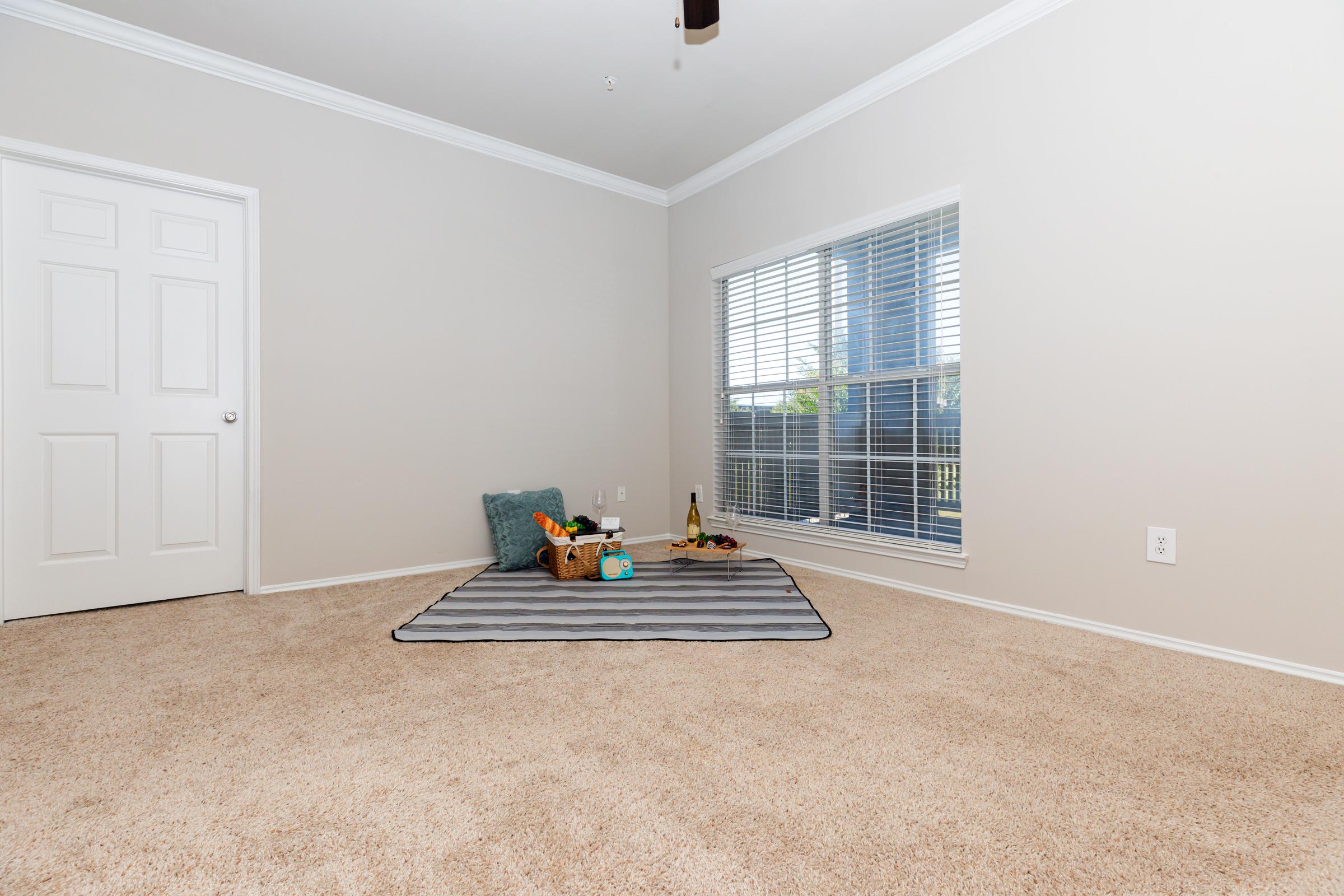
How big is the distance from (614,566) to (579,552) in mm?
205

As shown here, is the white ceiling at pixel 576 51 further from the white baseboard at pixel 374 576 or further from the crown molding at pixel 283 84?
the white baseboard at pixel 374 576

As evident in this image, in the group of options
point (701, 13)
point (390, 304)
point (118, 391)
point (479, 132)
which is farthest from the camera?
point (479, 132)

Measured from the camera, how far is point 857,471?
335 cm

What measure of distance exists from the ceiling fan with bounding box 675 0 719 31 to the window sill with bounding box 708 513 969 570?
2328mm

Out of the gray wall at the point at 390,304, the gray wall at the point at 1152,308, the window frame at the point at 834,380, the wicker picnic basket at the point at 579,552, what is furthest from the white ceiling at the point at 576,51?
the wicker picnic basket at the point at 579,552

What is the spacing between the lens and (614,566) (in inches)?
131

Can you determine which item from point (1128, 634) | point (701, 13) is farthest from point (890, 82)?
point (1128, 634)

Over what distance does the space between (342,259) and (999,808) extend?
3.56 metres

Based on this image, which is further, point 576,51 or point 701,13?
point 576,51

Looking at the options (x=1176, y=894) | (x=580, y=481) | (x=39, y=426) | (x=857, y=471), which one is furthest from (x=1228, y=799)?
(x=39, y=426)

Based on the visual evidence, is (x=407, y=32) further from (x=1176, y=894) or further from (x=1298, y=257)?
(x=1176, y=894)

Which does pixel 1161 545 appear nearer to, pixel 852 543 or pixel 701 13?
pixel 852 543

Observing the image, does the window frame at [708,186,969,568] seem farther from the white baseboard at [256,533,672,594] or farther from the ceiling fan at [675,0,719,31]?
the ceiling fan at [675,0,719,31]

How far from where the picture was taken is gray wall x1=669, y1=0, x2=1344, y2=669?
197 cm
